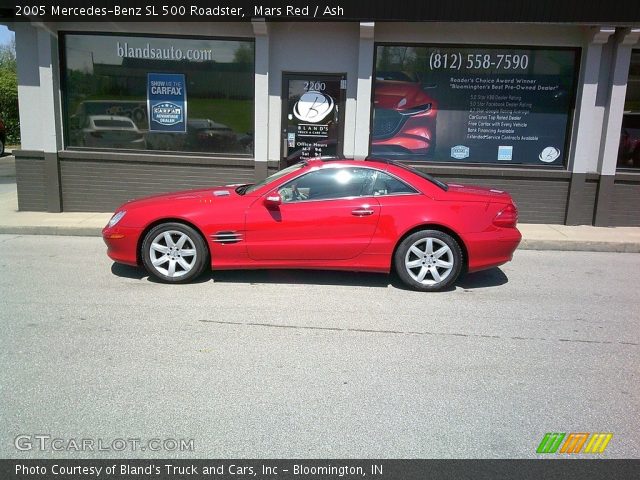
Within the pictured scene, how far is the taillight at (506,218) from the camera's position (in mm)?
5977

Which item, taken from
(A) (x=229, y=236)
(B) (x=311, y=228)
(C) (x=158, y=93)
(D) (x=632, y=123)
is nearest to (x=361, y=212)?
(B) (x=311, y=228)

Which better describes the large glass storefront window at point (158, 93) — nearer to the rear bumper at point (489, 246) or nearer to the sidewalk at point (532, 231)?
the sidewalk at point (532, 231)

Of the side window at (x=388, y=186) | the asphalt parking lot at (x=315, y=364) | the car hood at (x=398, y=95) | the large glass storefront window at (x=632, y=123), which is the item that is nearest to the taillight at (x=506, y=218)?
the asphalt parking lot at (x=315, y=364)

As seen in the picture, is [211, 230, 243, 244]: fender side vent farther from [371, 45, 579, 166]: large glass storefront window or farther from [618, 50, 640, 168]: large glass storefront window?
[618, 50, 640, 168]: large glass storefront window

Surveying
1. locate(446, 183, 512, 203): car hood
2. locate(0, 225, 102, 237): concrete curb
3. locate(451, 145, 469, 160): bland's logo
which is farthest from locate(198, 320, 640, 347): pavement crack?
locate(451, 145, 469, 160): bland's logo

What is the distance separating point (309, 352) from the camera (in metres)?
4.22

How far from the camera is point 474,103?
9.82 metres

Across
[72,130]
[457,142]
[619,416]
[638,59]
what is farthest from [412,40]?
[619,416]

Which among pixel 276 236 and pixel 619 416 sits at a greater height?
pixel 276 236

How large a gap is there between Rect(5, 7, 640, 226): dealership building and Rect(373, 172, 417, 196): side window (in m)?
3.70

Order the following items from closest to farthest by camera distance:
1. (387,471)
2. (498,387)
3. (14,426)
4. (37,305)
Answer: (387,471), (14,426), (498,387), (37,305)

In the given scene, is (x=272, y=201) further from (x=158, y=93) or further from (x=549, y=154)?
(x=549, y=154)

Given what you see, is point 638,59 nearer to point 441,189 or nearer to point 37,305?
point 441,189
